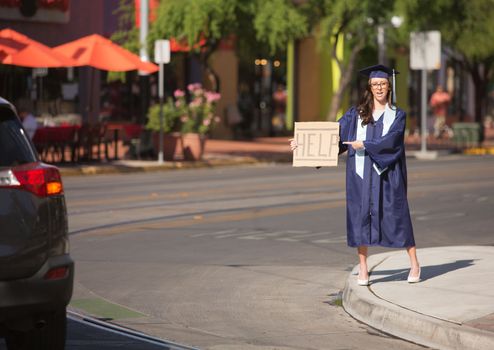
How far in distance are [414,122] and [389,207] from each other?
47848 millimetres

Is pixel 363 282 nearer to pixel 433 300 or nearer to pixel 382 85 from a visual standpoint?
pixel 433 300

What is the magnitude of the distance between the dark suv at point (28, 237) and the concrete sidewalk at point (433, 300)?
8.88 feet

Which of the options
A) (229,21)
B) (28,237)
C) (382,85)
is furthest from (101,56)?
(28,237)

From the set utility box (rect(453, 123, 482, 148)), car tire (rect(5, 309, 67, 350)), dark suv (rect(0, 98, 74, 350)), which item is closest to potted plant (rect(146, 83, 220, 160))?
utility box (rect(453, 123, 482, 148))

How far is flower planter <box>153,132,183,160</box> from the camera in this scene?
32.6 metres

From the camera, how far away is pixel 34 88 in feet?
120

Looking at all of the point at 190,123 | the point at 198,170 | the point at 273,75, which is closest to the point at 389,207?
the point at 198,170

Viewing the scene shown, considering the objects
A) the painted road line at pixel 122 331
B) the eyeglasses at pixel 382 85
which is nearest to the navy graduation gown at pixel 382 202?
the eyeglasses at pixel 382 85

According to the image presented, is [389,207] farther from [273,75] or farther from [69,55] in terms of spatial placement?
[273,75]

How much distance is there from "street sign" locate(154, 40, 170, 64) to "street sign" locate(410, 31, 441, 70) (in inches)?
353

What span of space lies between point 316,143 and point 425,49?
26290 millimetres

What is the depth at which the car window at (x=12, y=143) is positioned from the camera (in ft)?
24.5

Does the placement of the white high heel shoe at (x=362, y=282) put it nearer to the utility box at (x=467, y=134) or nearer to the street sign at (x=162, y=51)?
the street sign at (x=162, y=51)

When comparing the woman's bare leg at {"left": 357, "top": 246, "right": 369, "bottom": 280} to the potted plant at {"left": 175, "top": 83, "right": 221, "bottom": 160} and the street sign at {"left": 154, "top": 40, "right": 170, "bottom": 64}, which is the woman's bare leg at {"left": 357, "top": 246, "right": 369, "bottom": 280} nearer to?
the street sign at {"left": 154, "top": 40, "right": 170, "bottom": 64}
